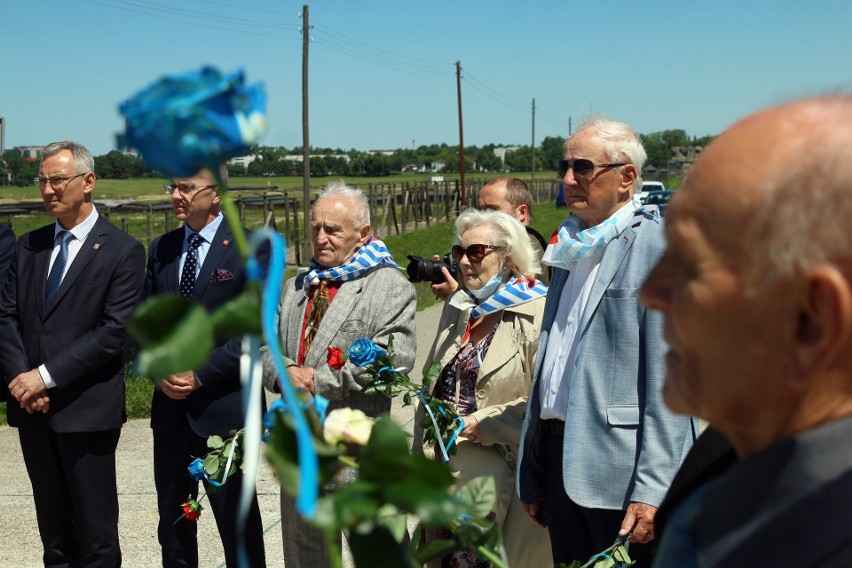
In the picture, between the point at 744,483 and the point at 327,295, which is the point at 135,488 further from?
the point at 744,483

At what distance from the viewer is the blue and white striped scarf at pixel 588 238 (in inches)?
123

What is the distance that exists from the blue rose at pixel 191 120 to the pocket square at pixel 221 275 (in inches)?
137

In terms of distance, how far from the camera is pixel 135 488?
20.1 feet

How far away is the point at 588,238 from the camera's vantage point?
10.4 feet

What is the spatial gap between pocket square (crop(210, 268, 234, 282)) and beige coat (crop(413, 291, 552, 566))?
3.51 feet

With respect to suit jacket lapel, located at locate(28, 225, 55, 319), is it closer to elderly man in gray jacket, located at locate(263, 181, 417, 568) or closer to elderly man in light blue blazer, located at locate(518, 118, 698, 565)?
elderly man in gray jacket, located at locate(263, 181, 417, 568)

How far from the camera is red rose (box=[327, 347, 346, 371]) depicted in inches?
150

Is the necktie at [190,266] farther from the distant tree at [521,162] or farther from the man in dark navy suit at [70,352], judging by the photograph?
the distant tree at [521,162]

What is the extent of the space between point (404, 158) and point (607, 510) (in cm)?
6438

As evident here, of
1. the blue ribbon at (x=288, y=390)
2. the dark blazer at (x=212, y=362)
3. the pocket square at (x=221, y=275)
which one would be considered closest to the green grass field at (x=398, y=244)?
the dark blazer at (x=212, y=362)

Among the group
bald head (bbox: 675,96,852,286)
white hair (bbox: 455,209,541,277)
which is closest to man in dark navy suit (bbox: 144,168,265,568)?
white hair (bbox: 455,209,541,277)

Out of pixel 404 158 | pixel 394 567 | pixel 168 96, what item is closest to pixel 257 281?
pixel 168 96

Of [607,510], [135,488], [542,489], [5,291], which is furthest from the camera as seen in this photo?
[135,488]

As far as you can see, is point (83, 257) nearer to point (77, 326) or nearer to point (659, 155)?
point (77, 326)
